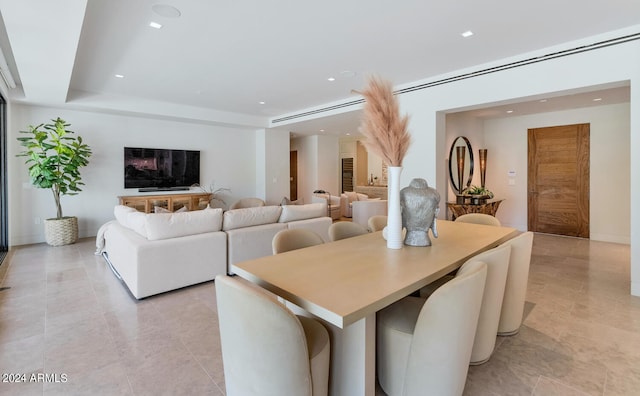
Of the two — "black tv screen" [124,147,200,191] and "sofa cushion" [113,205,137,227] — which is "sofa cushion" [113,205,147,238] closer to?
"sofa cushion" [113,205,137,227]

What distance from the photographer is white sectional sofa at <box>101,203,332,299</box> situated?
3.09 m

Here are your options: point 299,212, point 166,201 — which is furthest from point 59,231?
point 299,212

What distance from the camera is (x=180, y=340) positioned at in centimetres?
234

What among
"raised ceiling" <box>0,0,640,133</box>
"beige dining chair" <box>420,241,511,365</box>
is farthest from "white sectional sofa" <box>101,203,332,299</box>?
"beige dining chair" <box>420,241,511,365</box>

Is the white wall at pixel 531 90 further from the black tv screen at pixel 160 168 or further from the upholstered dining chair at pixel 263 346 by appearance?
the black tv screen at pixel 160 168

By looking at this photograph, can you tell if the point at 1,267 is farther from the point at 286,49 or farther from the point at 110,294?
the point at 286,49

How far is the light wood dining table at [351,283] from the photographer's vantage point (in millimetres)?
1200

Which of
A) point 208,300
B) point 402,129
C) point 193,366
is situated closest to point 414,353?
point 402,129

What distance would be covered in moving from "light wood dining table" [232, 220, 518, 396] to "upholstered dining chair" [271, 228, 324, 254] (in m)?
0.28

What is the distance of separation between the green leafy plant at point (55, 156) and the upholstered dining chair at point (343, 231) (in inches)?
200

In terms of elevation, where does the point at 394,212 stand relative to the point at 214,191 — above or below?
below

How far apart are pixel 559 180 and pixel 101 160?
8905mm

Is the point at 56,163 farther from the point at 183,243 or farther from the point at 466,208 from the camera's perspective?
the point at 466,208

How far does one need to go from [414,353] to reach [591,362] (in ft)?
4.94
